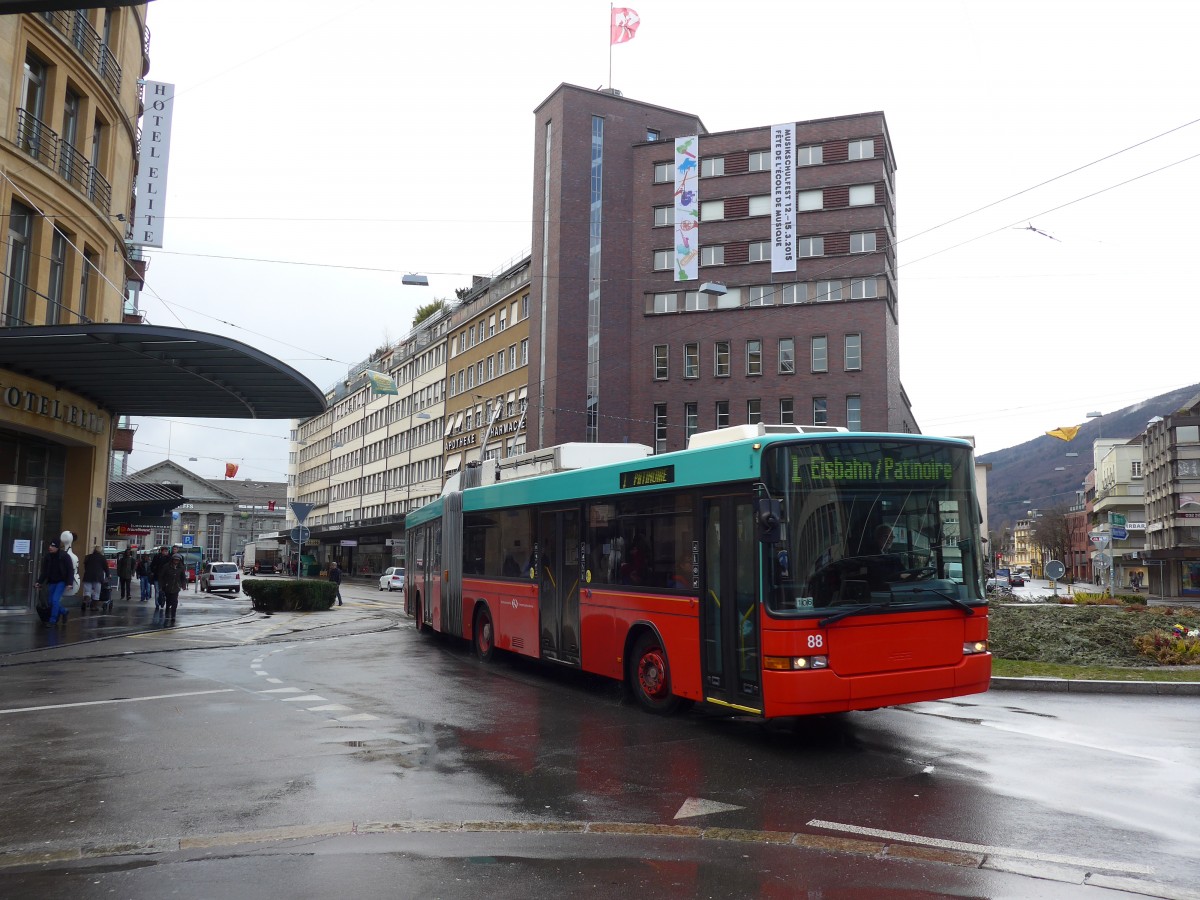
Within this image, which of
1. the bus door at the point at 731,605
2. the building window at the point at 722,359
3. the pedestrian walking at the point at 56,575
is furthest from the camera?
the building window at the point at 722,359

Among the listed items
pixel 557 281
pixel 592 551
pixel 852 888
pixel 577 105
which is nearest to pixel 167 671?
pixel 592 551

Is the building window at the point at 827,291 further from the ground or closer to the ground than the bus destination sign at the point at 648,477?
further from the ground

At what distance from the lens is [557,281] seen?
63.1 metres

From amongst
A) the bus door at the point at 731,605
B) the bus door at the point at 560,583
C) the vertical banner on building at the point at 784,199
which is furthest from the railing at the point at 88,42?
the vertical banner on building at the point at 784,199

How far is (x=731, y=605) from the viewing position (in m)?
9.68

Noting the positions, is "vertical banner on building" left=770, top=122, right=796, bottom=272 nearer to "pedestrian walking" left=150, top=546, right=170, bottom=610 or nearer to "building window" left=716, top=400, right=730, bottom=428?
"building window" left=716, top=400, right=730, bottom=428

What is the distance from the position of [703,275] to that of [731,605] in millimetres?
53378

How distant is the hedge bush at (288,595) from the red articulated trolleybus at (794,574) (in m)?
22.3

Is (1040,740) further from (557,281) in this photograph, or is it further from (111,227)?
(557,281)

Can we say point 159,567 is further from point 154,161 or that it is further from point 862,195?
point 862,195

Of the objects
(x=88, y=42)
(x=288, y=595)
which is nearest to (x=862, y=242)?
(x=288, y=595)

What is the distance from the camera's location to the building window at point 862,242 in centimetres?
5775

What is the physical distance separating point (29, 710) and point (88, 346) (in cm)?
1198

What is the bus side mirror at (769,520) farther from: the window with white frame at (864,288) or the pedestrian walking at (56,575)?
the window with white frame at (864,288)
